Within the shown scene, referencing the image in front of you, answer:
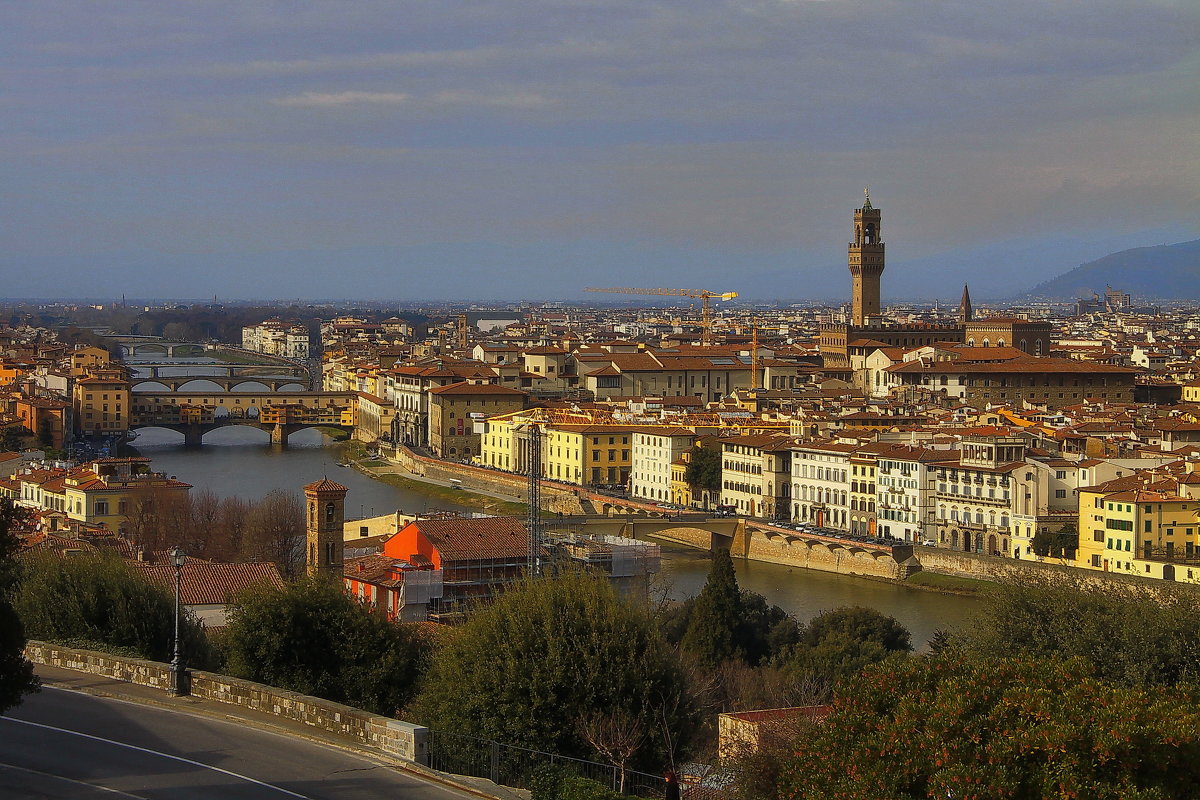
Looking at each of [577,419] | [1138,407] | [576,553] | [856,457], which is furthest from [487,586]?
[1138,407]

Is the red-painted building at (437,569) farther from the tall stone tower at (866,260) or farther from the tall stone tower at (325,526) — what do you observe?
the tall stone tower at (866,260)

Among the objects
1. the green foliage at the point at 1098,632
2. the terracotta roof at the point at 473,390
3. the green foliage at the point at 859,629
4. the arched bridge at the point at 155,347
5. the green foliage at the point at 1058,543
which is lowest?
the arched bridge at the point at 155,347

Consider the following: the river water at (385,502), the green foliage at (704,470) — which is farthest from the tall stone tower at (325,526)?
the green foliage at (704,470)

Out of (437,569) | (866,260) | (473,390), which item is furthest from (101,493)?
(866,260)

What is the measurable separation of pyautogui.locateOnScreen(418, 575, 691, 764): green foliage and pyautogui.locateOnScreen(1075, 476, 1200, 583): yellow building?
1131 cm

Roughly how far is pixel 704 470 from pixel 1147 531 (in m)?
8.52

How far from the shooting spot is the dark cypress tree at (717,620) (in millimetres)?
12641

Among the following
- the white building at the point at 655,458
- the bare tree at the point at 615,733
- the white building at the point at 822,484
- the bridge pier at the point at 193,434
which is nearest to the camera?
the bare tree at the point at 615,733

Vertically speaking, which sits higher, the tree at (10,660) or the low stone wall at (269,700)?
the tree at (10,660)

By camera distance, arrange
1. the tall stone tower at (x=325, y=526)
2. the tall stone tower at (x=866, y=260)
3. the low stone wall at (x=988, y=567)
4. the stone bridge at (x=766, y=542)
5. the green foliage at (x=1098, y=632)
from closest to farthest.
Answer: the green foliage at (x=1098, y=632) < the tall stone tower at (x=325, y=526) < the low stone wall at (x=988, y=567) < the stone bridge at (x=766, y=542) < the tall stone tower at (x=866, y=260)

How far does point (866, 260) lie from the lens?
160 ft

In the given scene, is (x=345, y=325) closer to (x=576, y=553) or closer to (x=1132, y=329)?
(x=1132, y=329)

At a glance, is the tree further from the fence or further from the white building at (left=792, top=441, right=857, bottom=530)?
the white building at (left=792, top=441, right=857, bottom=530)

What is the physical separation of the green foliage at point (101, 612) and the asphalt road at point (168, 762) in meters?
1.93
